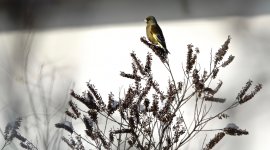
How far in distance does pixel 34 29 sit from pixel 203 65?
1182mm

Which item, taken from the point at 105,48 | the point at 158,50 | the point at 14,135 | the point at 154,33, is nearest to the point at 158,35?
the point at 154,33

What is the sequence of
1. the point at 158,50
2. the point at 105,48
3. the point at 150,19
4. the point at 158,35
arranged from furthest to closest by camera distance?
1. the point at 105,48
2. the point at 150,19
3. the point at 158,35
4. the point at 158,50

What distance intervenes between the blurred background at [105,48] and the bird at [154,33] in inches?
9.1

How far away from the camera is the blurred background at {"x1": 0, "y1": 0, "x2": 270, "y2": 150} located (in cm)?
281

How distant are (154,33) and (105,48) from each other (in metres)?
0.49

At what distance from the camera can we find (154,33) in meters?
2.59

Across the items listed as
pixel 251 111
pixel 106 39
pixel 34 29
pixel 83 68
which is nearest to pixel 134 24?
pixel 106 39

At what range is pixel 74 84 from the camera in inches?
119

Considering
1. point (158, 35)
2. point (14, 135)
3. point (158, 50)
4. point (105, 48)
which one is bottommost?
point (14, 135)

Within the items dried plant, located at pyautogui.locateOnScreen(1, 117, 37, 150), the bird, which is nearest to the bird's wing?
the bird

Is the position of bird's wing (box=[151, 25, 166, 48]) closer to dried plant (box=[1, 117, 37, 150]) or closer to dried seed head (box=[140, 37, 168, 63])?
dried seed head (box=[140, 37, 168, 63])

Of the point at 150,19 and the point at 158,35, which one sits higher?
the point at 150,19

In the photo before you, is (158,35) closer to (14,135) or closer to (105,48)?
(105,48)

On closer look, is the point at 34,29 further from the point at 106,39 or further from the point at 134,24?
the point at 134,24
